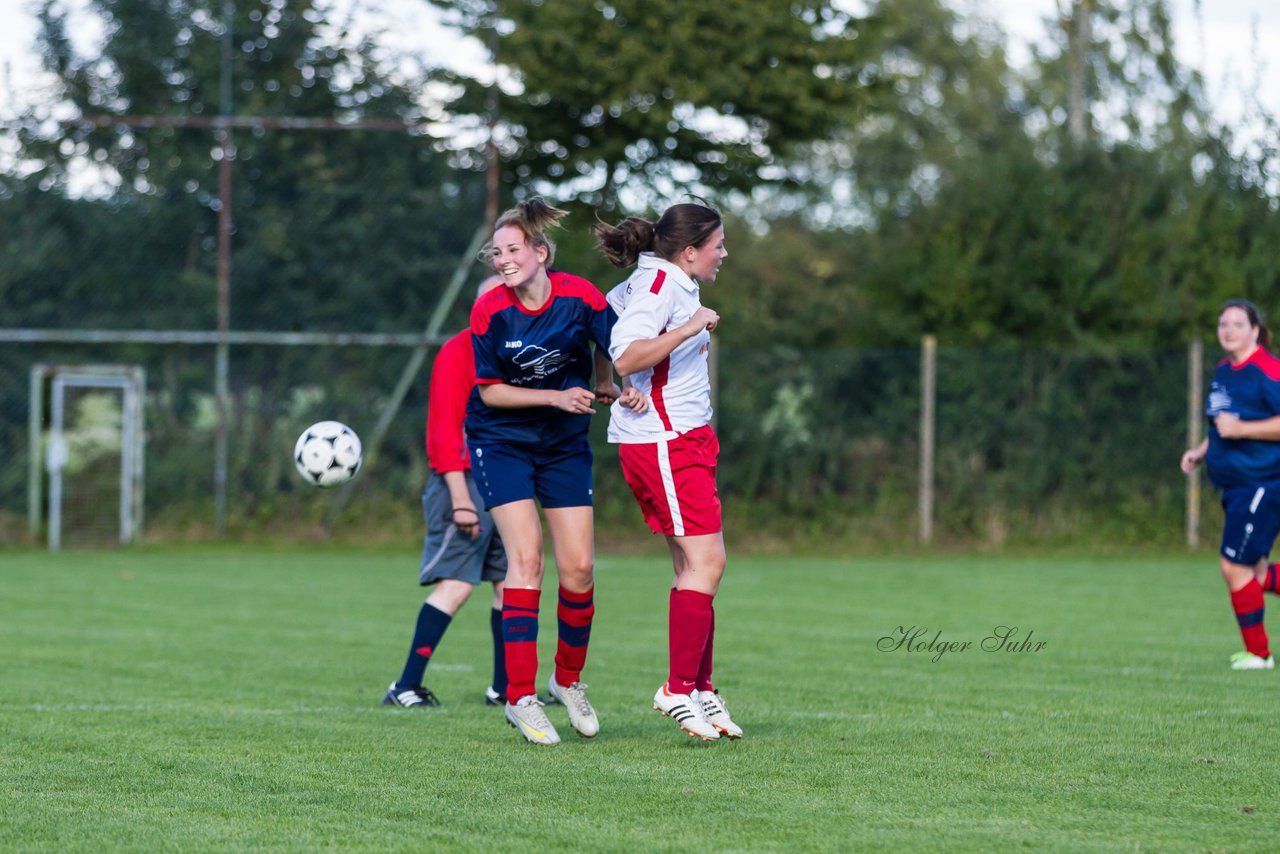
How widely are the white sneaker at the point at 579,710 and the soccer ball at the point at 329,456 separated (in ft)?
6.66

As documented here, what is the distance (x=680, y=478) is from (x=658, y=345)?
0.52 meters

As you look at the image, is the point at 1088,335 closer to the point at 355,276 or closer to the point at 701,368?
the point at 355,276

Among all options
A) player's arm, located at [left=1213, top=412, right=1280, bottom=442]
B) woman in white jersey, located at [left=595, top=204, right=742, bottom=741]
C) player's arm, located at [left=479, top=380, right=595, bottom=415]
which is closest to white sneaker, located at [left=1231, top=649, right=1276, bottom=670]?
player's arm, located at [left=1213, top=412, right=1280, bottom=442]

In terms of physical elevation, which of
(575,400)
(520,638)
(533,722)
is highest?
(575,400)

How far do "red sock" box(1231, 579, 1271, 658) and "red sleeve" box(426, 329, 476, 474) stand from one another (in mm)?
4177

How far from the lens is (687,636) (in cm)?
575

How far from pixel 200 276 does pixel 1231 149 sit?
13838 millimetres

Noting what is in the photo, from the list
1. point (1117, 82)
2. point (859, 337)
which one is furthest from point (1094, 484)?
point (1117, 82)

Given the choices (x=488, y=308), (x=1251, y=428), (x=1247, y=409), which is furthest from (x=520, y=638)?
(x=1247, y=409)

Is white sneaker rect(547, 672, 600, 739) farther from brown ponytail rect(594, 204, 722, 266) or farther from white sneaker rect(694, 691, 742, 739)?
brown ponytail rect(594, 204, 722, 266)

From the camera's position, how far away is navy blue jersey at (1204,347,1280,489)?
841 centimetres

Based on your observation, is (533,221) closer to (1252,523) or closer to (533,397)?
(533,397)

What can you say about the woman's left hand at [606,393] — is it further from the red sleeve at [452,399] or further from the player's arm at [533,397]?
the red sleeve at [452,399]

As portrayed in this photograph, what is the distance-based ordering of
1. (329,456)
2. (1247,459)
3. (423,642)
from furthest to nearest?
(1247,459) < (329,456) < (423,642)
